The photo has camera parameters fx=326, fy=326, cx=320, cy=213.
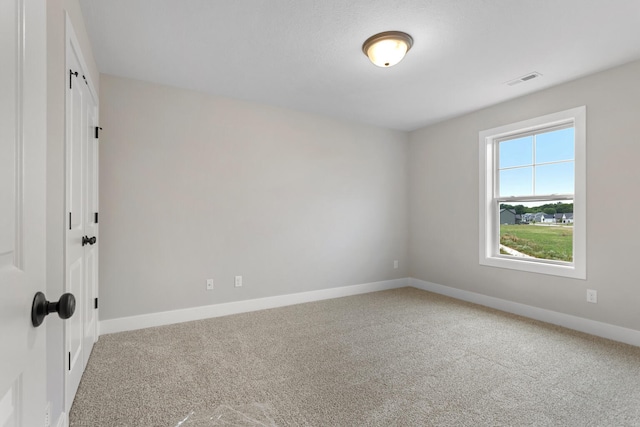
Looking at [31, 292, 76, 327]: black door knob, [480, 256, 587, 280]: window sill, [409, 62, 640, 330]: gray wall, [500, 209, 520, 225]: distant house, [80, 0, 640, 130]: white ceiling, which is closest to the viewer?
[31, 292, 76, 327]: black door knob

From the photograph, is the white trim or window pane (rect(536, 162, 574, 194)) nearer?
the white trim

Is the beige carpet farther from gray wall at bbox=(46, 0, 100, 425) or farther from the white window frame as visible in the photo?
the white window frame

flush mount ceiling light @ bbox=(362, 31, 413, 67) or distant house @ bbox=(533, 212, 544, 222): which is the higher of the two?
flush mount ceiling light @ bbox=(362, 31, 413, 67)

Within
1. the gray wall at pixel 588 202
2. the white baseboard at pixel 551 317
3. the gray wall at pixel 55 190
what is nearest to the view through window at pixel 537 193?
the gray wall at pixel 588 202

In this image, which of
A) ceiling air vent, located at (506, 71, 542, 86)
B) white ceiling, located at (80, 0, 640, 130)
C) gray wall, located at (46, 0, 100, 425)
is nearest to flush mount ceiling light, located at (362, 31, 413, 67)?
white ceiling, located at (80, 0, 640, 130)

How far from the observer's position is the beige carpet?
74.3 inches

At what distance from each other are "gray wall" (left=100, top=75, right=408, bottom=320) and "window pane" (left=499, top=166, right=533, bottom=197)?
1.58 meters

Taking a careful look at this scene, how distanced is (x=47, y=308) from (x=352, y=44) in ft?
8.68

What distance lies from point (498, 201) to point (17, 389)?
454 cm

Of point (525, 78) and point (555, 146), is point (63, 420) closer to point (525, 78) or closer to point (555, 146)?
point (525, 78)

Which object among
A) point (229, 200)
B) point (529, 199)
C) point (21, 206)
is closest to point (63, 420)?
point (21, 206)

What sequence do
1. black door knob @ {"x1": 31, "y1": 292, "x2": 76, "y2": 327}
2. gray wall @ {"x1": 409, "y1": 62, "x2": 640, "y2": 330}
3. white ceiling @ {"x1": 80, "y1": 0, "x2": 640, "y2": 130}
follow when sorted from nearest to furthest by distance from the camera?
1. black door knob @ {"x1": 31, "y1": 292, "x2": 76, "y2": 327}
2. white ceiling @ {"x1": 80, "y1": 0, "x2": 640, "y2": 130}
3. gray wall @ {"x1": 409, "y1": 62, "x2": 640, "y2": 330}

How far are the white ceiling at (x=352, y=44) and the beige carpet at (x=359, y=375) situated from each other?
8.25ft

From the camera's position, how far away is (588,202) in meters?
3.19
